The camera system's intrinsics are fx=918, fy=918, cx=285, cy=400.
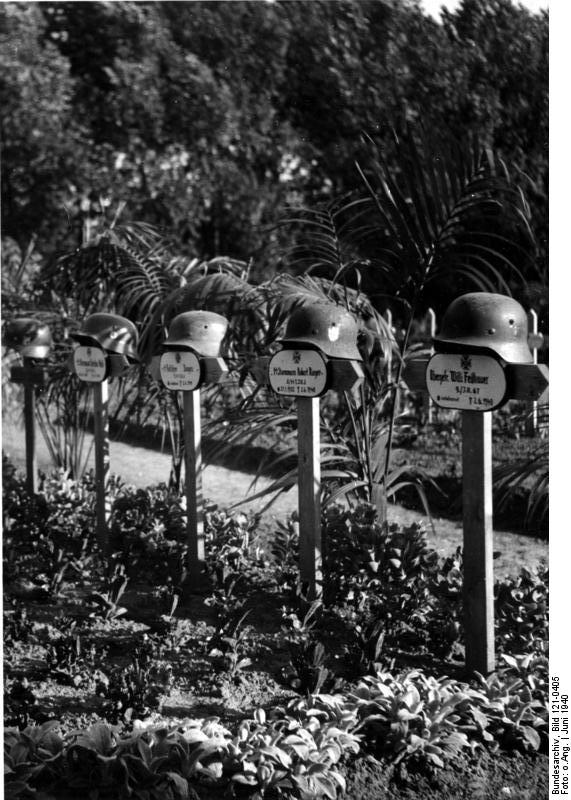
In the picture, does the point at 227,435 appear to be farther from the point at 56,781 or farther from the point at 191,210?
the point at 191,210

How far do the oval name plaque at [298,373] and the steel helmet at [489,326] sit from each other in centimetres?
73

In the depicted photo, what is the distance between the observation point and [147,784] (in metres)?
2.63

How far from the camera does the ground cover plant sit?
8.80 feet

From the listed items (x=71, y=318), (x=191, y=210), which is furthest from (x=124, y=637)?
(x=191, y=210)

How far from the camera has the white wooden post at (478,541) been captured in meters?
3.21

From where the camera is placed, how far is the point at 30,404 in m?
6.35

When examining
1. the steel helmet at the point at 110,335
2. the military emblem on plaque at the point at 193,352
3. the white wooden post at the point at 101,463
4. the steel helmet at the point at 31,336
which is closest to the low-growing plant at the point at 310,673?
the military emblem on plaque at the point at 193,352

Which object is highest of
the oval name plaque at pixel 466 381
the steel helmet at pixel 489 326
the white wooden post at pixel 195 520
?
the steel helmet at pixel 489 326

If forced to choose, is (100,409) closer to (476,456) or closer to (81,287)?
(81,287)

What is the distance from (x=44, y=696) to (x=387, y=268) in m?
2.30

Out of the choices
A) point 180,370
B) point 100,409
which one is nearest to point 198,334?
point 180,370

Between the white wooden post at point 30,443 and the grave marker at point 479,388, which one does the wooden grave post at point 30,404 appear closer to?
the white wooden post at point 30,443

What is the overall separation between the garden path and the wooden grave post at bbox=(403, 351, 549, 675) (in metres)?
0.30
